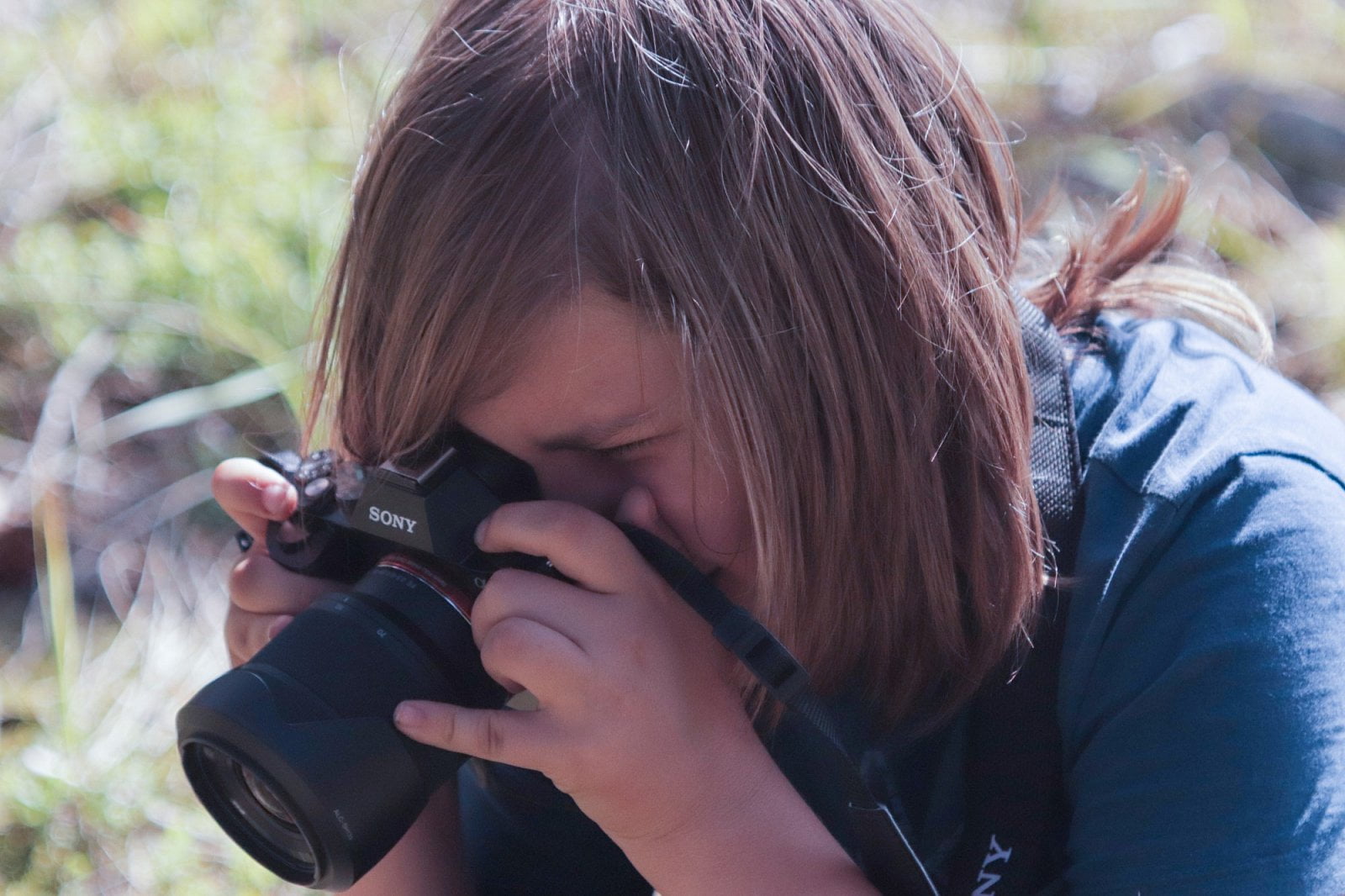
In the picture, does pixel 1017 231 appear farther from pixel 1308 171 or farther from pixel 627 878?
pixel 1308 171

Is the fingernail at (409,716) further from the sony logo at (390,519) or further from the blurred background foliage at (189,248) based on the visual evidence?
the blurred background foliage at (189,248)

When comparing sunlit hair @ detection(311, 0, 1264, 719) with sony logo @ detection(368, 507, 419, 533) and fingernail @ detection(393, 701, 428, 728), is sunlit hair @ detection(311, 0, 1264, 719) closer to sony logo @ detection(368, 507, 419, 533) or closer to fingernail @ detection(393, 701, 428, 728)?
sony logo @ detection(368, 507, 419, 533)

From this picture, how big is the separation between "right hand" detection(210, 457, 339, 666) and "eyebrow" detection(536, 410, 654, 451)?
30cm

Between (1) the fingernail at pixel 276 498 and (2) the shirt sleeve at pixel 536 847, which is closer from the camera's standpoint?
(1) the fingernail at pixel 276 498

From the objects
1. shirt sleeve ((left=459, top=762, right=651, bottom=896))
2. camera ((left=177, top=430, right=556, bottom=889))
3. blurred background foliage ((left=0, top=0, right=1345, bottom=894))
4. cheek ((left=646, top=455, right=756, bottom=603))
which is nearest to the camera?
camera ((left=177, top=430, right=556, bottom=889))

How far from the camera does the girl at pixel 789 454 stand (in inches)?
35.5

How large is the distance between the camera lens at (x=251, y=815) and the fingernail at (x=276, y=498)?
0.82 feet

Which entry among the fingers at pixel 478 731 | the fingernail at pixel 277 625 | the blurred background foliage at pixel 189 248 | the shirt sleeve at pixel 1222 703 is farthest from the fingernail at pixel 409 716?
the blurred background foliage at pixel 189 248

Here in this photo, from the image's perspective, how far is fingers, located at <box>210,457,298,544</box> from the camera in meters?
Result: 1.14

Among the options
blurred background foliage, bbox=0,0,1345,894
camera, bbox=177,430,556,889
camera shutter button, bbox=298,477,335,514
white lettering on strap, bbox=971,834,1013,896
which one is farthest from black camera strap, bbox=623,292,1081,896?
blurred background foliage, bbox=0,0,1345,894

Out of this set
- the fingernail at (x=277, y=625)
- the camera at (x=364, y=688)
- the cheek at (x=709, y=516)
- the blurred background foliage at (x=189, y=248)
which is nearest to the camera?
the camera at (x=364, y=688)

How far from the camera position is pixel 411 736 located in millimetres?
883

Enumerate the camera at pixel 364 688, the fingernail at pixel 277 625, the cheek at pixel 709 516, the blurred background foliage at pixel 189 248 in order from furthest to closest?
the blurred background foliage at pixel 189 248
the fingernail at pixel 277 625
the cheek at pixel 709 516
the camera at pixel 364 688

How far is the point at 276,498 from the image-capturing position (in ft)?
3.74
